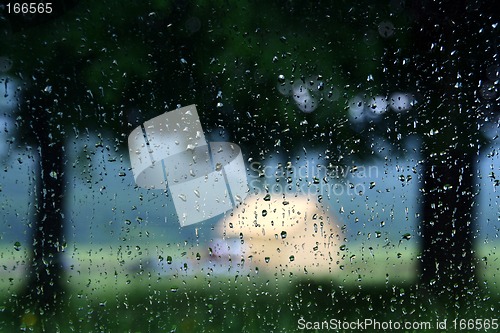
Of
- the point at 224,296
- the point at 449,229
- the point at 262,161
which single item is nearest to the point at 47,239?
the point at 224,296

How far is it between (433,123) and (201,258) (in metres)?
1.00

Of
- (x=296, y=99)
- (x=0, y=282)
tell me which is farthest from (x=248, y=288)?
(x=0, y=282)

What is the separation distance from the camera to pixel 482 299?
1.89 m

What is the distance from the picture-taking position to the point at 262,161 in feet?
5.99

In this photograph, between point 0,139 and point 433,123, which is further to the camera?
point 433,123

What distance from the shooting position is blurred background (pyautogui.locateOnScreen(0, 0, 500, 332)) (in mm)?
1731

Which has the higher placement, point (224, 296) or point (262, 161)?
point (262, 161)

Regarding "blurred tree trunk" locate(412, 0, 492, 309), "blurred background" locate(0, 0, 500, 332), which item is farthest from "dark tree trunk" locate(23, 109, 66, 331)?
"blurred tree trunk" locate(412, 0, 492, 309)

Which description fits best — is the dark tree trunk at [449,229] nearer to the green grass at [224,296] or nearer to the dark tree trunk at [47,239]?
the green grass at [224,296]

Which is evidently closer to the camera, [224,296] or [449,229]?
[224,296]

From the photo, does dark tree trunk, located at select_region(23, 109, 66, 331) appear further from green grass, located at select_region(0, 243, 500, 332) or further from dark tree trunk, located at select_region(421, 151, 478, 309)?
dark tree trunk, located at select_region(421, 151, 478, 309)

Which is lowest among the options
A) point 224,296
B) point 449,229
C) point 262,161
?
point 224,296

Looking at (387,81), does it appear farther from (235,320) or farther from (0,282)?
(0,282)

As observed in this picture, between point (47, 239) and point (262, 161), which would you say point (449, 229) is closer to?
point (262, 161)
